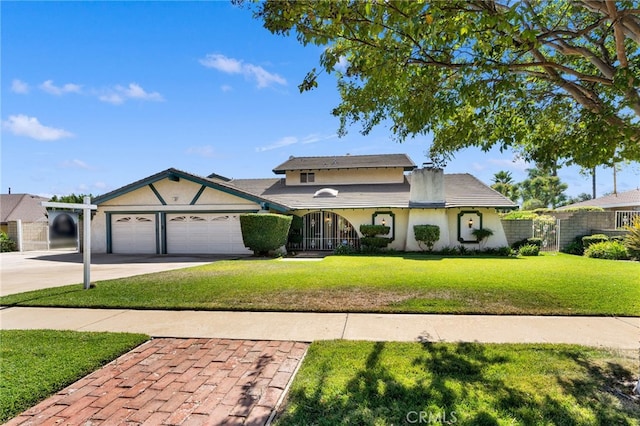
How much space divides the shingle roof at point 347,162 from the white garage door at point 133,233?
356 inches

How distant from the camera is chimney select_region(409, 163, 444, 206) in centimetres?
1827

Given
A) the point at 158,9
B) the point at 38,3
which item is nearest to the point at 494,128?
the point at 158,9

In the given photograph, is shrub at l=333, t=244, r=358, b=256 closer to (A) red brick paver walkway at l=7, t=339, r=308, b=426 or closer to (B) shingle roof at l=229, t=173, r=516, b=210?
(B) shingle roof at l=229, t=173, r=516, b=210

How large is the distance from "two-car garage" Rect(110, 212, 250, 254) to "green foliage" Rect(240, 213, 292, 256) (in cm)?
213

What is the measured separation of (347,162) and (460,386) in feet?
68.2

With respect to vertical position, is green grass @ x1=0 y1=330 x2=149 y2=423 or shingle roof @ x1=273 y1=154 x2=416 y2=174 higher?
shingle roof @ x1=273 y1=154 x2=416 y2=174

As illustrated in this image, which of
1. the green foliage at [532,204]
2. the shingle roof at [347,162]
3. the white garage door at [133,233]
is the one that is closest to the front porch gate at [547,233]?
the shingle roof at [347,162]

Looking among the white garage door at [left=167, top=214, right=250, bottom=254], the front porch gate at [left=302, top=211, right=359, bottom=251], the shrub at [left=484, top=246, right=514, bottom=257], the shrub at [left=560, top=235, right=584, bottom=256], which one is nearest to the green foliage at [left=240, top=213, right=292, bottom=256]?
the white garage door at [left=167, top=214, right=250, bottom=254]

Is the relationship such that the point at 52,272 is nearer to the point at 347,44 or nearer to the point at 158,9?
the point at 158,9

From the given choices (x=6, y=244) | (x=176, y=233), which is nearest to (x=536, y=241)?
(x=176, y=233)

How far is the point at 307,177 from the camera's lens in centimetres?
2353

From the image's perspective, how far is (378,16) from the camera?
11.6ft

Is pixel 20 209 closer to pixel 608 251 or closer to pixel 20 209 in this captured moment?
pixel 20 209

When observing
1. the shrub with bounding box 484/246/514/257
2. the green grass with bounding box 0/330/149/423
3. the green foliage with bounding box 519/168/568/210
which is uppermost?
the green foliage with bounding box 519/168/568/210
